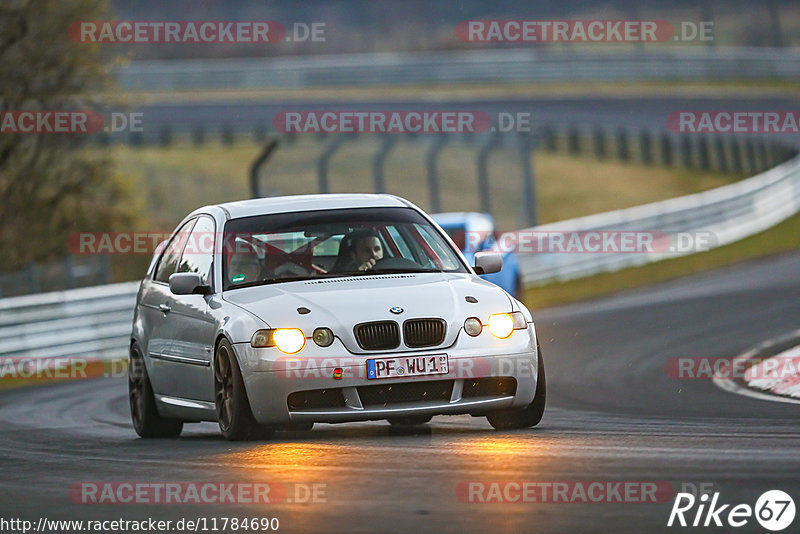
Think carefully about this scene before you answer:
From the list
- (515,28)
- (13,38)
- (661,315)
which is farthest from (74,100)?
(515,28)

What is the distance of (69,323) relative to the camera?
21.1 meters

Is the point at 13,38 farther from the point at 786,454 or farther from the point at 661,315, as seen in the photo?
the point at 786,454

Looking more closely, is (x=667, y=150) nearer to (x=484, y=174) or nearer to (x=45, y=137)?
(x=484, y=174)

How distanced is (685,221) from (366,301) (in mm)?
22223

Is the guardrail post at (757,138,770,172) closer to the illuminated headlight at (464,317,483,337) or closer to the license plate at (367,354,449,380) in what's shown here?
the illuminated headlight at (464,317,483,337)

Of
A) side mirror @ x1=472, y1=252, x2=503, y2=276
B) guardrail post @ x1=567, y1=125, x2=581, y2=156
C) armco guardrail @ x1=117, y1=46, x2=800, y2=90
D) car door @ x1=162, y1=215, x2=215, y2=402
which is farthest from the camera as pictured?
armco guardrail @ x1=117, y1=46, x2=800, y2=90

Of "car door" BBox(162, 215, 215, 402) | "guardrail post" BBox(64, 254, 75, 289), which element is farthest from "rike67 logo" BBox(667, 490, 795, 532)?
"guardrail post" BBox(64, 254, 75, 289)

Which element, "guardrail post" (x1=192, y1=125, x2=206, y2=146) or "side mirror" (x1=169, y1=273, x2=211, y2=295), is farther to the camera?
"guardrail post" (x1=192, y1=125, x2=206, y2=146)

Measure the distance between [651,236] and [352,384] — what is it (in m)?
21.7

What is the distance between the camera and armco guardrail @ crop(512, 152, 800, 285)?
28812mm

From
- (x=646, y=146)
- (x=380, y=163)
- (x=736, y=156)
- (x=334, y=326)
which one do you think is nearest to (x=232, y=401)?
(x=334, y=326)

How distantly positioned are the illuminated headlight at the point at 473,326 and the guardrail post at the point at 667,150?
4194 centimetres

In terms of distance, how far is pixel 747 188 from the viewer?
32.8 m

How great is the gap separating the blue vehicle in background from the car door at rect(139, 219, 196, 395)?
9.57 metres
